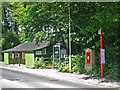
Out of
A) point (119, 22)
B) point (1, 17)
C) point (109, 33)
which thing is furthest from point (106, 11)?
point (1, 17)

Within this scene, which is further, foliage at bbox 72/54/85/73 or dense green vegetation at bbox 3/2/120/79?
foliage at bbox 72/54/85/73

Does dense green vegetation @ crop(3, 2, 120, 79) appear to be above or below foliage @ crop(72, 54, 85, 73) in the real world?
above

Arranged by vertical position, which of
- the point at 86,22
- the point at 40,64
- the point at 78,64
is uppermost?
the point at 86,22

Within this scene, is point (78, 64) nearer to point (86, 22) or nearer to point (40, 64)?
point (86, 22)

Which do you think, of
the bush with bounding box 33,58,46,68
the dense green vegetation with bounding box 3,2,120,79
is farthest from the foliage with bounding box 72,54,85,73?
the bush with bounding box 33,58,46,68

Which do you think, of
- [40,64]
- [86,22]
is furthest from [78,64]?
[40,64]

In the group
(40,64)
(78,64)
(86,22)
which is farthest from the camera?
(40,64)

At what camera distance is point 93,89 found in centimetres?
1773

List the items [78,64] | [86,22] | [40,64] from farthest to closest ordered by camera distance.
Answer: [40,64], [78,64], [86,22]

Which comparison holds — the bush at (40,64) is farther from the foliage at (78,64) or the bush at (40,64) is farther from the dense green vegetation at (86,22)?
the foliage at (78,64)

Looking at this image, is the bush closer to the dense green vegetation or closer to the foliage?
the dense green vegetation


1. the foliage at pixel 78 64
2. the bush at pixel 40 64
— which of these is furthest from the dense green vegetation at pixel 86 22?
the bush at pixel 40 64

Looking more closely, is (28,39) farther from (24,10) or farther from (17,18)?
(24,10)

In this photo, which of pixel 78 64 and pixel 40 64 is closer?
pixel 78 64
